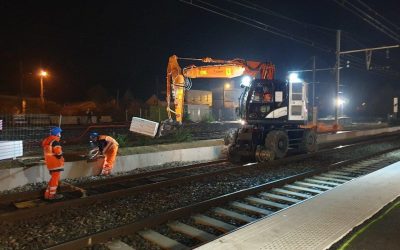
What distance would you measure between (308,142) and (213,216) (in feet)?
32.2

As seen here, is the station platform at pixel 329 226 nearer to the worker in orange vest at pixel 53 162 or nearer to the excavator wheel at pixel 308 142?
the worker in orange vest at pixel 53 162

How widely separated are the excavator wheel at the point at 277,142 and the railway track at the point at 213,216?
299 centimetres

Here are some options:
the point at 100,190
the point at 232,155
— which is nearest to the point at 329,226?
the point at 100,190

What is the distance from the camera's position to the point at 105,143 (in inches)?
436

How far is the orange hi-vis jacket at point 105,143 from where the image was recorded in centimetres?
1098

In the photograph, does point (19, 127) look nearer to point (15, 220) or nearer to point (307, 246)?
point (15, 220)

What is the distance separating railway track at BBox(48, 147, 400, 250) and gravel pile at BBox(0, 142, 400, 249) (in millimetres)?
257

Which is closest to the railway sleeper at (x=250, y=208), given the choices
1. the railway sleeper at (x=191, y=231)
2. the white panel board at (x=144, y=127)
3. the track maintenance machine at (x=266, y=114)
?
the railway sleeper at (x=191, y=231)

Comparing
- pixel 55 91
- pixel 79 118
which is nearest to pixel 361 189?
pixel 79 118

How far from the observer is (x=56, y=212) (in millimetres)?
7230

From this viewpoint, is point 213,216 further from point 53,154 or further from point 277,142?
point 277,142

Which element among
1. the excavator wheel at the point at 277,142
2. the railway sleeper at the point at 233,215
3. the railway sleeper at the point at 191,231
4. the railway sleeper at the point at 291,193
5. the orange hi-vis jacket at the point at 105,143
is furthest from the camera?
the excavator wheel at the point at 277,142

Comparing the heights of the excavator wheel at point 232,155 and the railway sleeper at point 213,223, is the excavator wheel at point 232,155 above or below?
above

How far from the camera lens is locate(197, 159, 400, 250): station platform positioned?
503 centimetres
